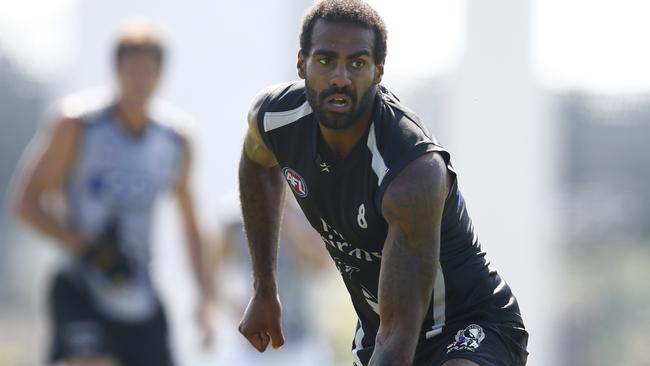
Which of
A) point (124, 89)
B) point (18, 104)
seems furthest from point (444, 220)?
point (18, 104)

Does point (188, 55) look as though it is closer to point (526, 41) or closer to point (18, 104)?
point (526, 41)

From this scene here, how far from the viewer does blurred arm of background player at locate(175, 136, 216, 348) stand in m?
9.06

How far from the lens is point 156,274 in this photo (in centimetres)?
895

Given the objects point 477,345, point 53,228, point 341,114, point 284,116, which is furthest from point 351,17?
point 53,228

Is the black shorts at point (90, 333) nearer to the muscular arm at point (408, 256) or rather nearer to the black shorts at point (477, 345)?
the black shorts at point (477, 345)

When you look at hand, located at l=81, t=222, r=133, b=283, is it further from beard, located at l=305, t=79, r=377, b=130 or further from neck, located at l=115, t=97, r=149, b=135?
beard, located at l=305, t=79, r=377, b=130

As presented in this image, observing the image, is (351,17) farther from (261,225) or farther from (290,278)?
(290,278)

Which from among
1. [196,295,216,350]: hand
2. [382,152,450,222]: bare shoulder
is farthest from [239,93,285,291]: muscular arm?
[196,295,216,350]: hand

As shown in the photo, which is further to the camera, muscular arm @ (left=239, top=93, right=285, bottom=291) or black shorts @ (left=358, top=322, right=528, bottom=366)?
muscular arm @ (left=239, top=93, right=285, bottom=291)

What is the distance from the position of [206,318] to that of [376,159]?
494 centimetres

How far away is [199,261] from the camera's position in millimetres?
9305

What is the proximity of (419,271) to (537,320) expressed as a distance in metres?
10.2

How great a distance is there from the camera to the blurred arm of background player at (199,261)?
357 inches

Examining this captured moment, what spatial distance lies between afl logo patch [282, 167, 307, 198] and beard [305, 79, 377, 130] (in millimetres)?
313
